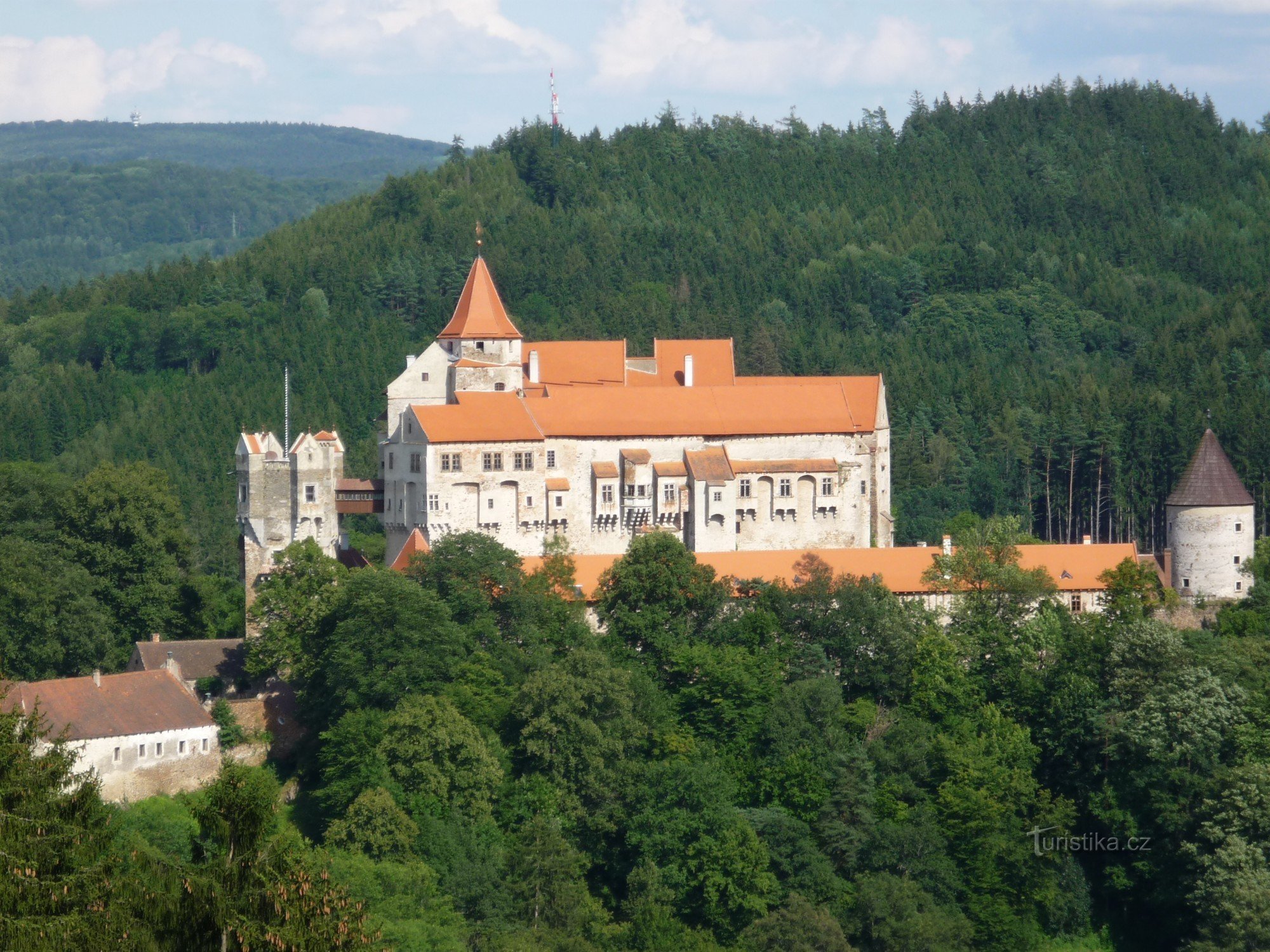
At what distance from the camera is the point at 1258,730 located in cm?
5450

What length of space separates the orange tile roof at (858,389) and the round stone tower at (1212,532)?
9.87 m

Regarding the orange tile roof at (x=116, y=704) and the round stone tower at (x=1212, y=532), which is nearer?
the orange tile roof at (x=116, y=704)

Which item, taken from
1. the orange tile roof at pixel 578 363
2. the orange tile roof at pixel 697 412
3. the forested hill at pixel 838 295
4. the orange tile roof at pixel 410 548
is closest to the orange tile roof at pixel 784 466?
the orange tile roof at pixel 697 412

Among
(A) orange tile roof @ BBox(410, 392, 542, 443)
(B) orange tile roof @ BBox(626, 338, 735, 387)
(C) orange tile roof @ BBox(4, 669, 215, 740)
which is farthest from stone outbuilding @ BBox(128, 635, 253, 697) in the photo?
(B) orange tile roof @ BBox(626, 338, 735, 387)

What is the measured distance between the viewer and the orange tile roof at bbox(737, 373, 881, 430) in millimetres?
67062

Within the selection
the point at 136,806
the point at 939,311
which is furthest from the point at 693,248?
the point at 136,806

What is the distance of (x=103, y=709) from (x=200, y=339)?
217 ft

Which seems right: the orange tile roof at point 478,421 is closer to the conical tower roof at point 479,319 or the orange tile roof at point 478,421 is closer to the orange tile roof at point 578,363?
the conical tower roof at point 479,319

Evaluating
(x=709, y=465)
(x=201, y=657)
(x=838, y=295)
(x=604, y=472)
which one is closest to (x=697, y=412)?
(x=709, y=465)

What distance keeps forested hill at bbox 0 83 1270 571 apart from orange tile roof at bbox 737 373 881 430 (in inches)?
840

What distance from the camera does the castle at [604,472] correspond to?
6131cm

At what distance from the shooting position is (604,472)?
209 ft

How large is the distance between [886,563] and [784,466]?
18.0ft

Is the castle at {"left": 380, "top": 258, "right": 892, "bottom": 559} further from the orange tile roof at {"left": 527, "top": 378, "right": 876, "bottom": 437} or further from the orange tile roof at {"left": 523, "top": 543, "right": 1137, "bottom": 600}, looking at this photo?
the orange tile roof at {"left": 523, "top": 543, "right": 1137, "bottom": 600}
